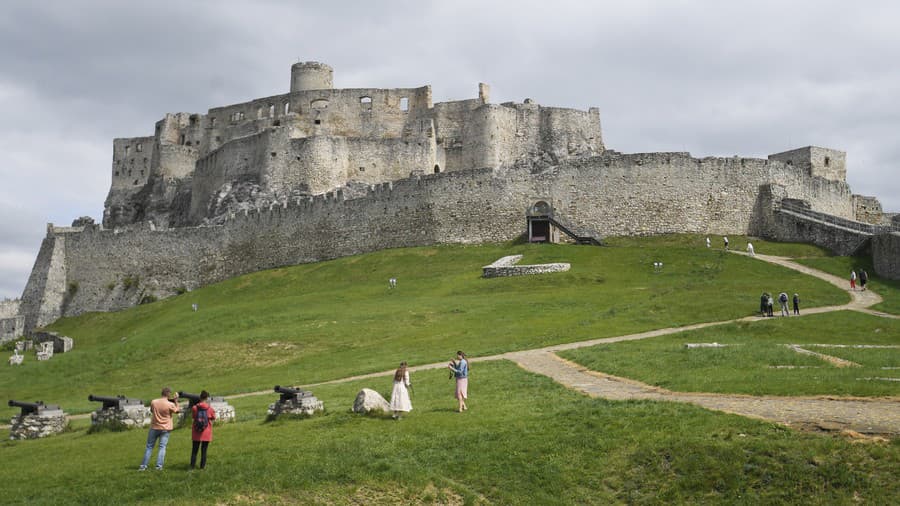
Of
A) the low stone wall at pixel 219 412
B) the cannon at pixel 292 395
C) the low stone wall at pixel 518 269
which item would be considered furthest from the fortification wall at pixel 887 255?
the low stone wall at pixel 219 412

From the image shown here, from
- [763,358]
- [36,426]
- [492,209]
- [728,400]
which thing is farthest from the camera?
[492,209]

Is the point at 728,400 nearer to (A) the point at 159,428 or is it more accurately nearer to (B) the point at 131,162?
(A) the point at 159,428

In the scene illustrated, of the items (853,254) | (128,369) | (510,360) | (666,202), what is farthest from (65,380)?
(853,254)

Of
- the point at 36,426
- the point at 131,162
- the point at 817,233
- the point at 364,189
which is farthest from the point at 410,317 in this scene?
the point at 131,162

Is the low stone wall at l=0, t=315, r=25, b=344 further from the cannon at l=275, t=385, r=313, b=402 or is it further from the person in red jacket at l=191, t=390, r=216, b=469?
the person in red jacket at l=191, t=390, r=216, b=469

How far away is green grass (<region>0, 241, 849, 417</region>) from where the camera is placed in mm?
35812

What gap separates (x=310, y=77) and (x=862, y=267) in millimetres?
62628

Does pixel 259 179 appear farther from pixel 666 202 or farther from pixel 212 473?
pixel 212 473

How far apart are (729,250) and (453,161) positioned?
34.7 metres

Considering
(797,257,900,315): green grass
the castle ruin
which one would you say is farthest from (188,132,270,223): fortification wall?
(797,257,900,315): green grass

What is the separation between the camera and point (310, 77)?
314 feet

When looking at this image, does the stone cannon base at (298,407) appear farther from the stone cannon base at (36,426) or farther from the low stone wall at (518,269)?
the low stone wall at (518,269)

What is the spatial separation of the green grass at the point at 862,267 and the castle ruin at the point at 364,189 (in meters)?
1.74

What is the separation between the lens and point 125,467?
1838cm
